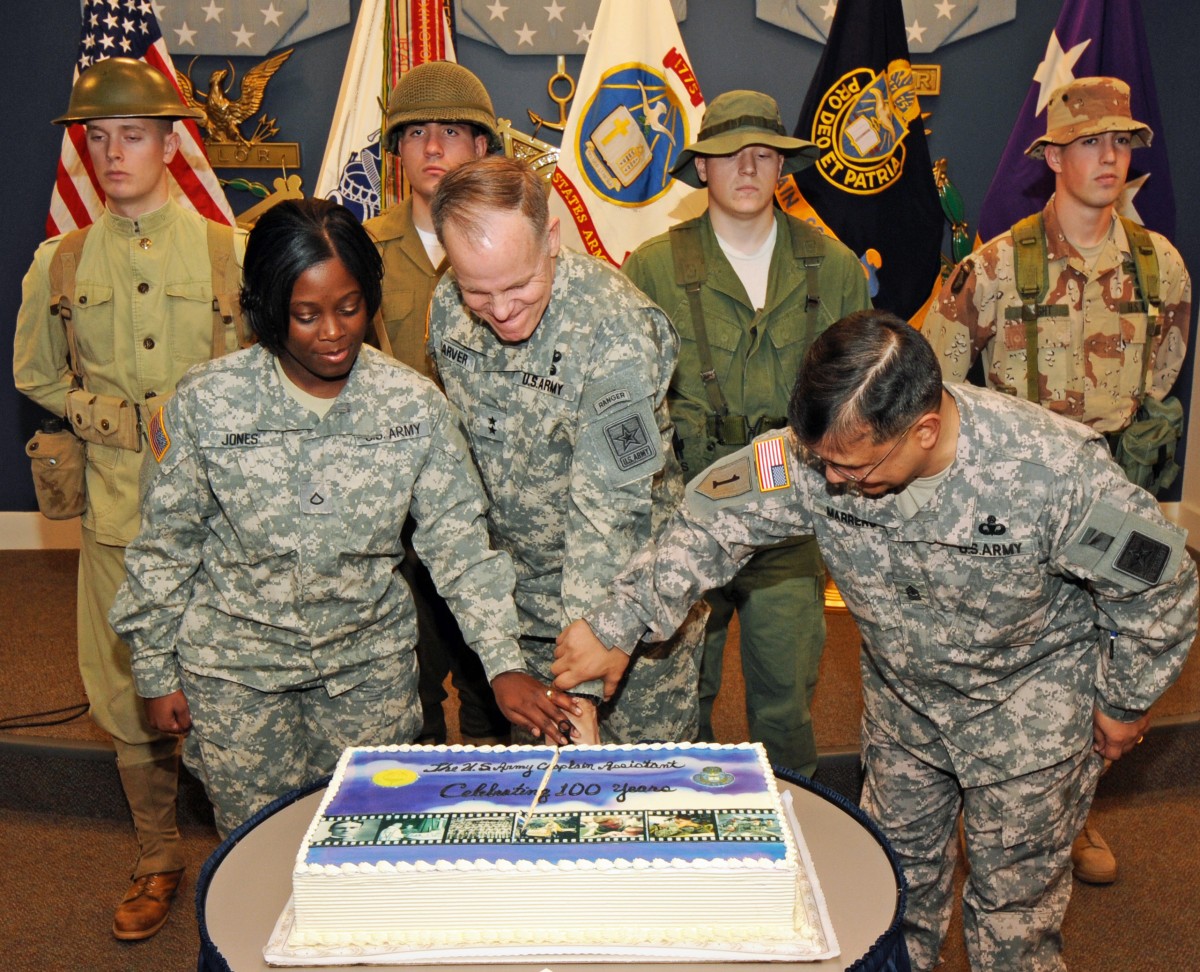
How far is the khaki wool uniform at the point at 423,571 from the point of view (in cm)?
286

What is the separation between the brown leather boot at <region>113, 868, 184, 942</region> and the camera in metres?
2.78

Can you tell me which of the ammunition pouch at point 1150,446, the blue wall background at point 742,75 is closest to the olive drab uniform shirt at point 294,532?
the ammunition pouch at point 1150,446

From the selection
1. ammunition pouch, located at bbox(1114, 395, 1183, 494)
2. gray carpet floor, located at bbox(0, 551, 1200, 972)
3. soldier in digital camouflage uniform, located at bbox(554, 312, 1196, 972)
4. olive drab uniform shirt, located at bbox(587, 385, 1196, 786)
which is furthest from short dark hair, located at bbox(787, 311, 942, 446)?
ammunition pouch, located at bbox(1114, 395, 1183, 494)

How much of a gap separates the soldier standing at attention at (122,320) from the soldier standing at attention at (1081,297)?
193 cm

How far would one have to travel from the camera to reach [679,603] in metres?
1.99

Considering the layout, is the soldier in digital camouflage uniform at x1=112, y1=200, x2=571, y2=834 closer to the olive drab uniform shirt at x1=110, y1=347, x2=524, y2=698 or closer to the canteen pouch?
the olive drab uniform shirt at x1=110, y1=347, x2=524, y2=698

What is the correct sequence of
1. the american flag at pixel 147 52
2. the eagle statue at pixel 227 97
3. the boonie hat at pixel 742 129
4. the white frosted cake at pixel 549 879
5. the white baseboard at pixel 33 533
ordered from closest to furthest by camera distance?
1. the white frosted cake at pixel 549 879
2. the boonie hat at pixel 742 129
3. the american flag at pixel 147 52
4. the eagle statue at pixel 227 97
5. the white baseboard at pixel 33 533

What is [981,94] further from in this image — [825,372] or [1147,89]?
[825,372]

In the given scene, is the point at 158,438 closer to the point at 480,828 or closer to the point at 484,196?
the point at 484,196

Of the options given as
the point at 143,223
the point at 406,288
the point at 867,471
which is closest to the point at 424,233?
the point at 406,288

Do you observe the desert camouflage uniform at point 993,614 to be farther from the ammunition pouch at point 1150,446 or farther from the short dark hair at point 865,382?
the ammunition pouch at point 1150,446

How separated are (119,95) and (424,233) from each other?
0.75 m

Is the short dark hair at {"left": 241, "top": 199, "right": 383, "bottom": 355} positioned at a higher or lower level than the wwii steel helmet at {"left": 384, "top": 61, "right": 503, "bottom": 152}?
lower

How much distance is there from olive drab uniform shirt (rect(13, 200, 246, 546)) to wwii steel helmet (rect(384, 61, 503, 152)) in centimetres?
53
